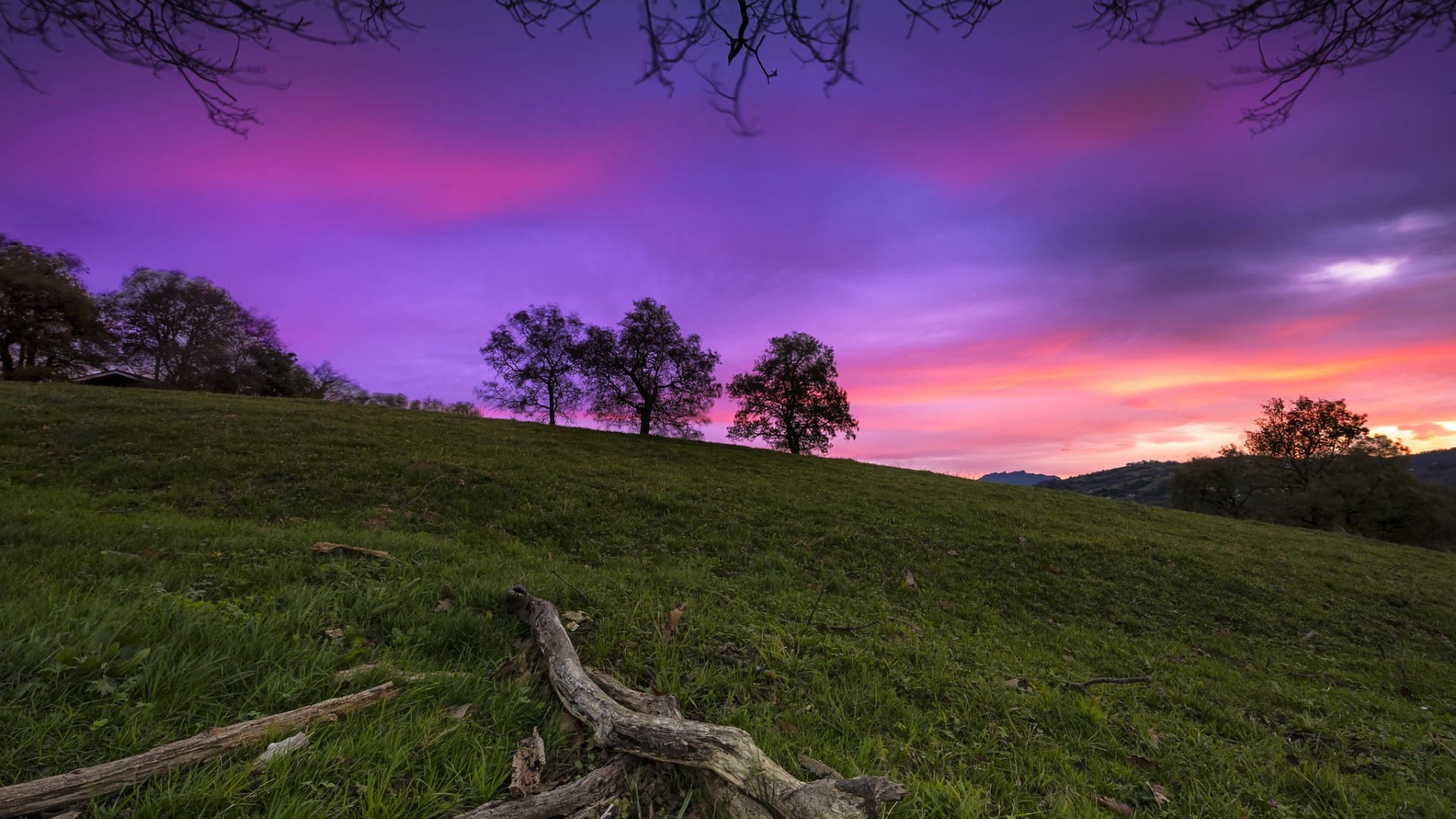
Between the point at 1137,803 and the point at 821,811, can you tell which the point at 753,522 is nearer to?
the point at 1137,803

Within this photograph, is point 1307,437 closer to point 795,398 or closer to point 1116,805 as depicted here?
point 795,398

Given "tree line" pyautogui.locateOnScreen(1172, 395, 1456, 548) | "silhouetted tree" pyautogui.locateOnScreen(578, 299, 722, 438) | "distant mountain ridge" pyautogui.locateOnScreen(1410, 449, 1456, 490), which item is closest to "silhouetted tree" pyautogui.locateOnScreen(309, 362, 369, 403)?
"silhouetted tree" pyautogui.locateOnScreen(578, 299, 722, 438)

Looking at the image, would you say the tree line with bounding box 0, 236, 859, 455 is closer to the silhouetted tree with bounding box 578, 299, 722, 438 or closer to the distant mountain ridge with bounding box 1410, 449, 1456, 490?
the silhouetted tree with bounding box 578, 299, 722, 438

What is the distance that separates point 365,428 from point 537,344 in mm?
19667

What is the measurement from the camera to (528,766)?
301cm

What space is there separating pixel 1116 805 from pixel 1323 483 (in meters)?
65.0

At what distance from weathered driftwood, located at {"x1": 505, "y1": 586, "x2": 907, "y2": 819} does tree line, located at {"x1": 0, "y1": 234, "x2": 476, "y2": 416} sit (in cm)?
5026

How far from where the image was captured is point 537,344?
40.7 meters

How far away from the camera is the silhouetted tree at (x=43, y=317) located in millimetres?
39500

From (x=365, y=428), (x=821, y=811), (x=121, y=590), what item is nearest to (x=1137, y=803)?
(x=821, y=811)

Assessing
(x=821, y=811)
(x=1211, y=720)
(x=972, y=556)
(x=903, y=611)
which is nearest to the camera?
(x=821, y=811)

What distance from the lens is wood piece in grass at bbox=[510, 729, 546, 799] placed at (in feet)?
9.26

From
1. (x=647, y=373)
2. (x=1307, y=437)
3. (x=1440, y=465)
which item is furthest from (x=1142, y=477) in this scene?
(x=647, y=373)

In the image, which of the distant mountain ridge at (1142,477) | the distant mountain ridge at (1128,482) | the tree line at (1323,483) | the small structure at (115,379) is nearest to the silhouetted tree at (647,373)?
the small structure at (115,379)
